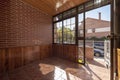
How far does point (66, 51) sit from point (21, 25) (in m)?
2.94

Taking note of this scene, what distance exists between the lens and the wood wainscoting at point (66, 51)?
581 cm

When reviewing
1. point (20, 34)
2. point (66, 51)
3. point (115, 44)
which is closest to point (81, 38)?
point (66, 51)

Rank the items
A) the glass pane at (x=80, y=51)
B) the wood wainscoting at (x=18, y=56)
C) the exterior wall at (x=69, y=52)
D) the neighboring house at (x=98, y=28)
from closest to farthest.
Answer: the wood wainscoting at (x=18, y=56) → the glass pane at (x=80, y=51) → the exterior wall at (x=69, y=52) → the neighboring house at (x=98, y=28)

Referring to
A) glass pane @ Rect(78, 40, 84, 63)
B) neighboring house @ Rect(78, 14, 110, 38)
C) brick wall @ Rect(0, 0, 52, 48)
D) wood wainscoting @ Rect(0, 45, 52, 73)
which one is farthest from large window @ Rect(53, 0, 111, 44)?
neighboring house @ Rect(78, 14, 110, 38)

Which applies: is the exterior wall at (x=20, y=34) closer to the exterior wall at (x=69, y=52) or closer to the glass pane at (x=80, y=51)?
the exterior wall at (x=69, y=52)

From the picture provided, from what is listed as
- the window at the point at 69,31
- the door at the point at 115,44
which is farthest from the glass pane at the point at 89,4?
the door at the point at 115,44

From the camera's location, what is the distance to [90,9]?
4.93m

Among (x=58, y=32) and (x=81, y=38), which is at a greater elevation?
(x=58, y=32)

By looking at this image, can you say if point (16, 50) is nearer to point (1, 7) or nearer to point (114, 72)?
point (1, 7)

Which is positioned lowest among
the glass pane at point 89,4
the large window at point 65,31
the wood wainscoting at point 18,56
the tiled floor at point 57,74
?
the tiled floor at point 57,74

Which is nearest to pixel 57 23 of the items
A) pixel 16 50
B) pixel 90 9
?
pixel 90 9

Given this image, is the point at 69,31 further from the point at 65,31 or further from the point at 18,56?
the point at 18,56

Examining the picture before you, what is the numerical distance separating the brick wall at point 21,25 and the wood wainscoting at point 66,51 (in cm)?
89

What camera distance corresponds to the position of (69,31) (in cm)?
633
